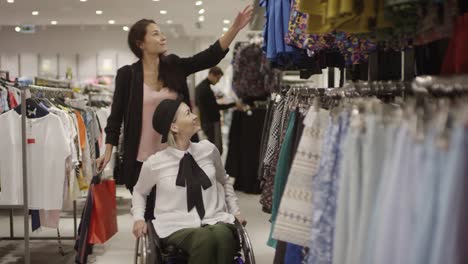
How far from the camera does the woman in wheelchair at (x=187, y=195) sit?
2742 mm

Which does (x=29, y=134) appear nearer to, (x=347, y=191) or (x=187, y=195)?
(x=187, y=195)

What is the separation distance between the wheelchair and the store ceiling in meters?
7.87

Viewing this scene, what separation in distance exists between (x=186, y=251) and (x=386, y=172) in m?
1.49

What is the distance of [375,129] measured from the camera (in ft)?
5.09

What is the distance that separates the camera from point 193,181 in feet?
9.55

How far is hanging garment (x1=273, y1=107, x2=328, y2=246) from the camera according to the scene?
197 cm

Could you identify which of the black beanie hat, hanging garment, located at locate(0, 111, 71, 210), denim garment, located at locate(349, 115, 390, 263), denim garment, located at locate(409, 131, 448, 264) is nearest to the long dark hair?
the black beanie hat

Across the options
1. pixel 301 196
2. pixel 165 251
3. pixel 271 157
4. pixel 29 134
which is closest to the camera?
pixel 301 196

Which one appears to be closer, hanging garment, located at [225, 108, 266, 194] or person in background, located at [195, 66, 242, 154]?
hanging garment, located at [225, 108, 266, 194]

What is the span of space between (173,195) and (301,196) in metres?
1.08

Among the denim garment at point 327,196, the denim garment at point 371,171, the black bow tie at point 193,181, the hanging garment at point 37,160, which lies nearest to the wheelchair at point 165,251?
the black bow tie at point 193,181

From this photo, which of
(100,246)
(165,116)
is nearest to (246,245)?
(165,116)

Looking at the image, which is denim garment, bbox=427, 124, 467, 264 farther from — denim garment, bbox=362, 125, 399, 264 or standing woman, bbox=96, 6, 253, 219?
standing woman, bbox=96, 6, 253, 219

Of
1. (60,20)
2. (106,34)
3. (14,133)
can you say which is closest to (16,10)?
(60,20)
